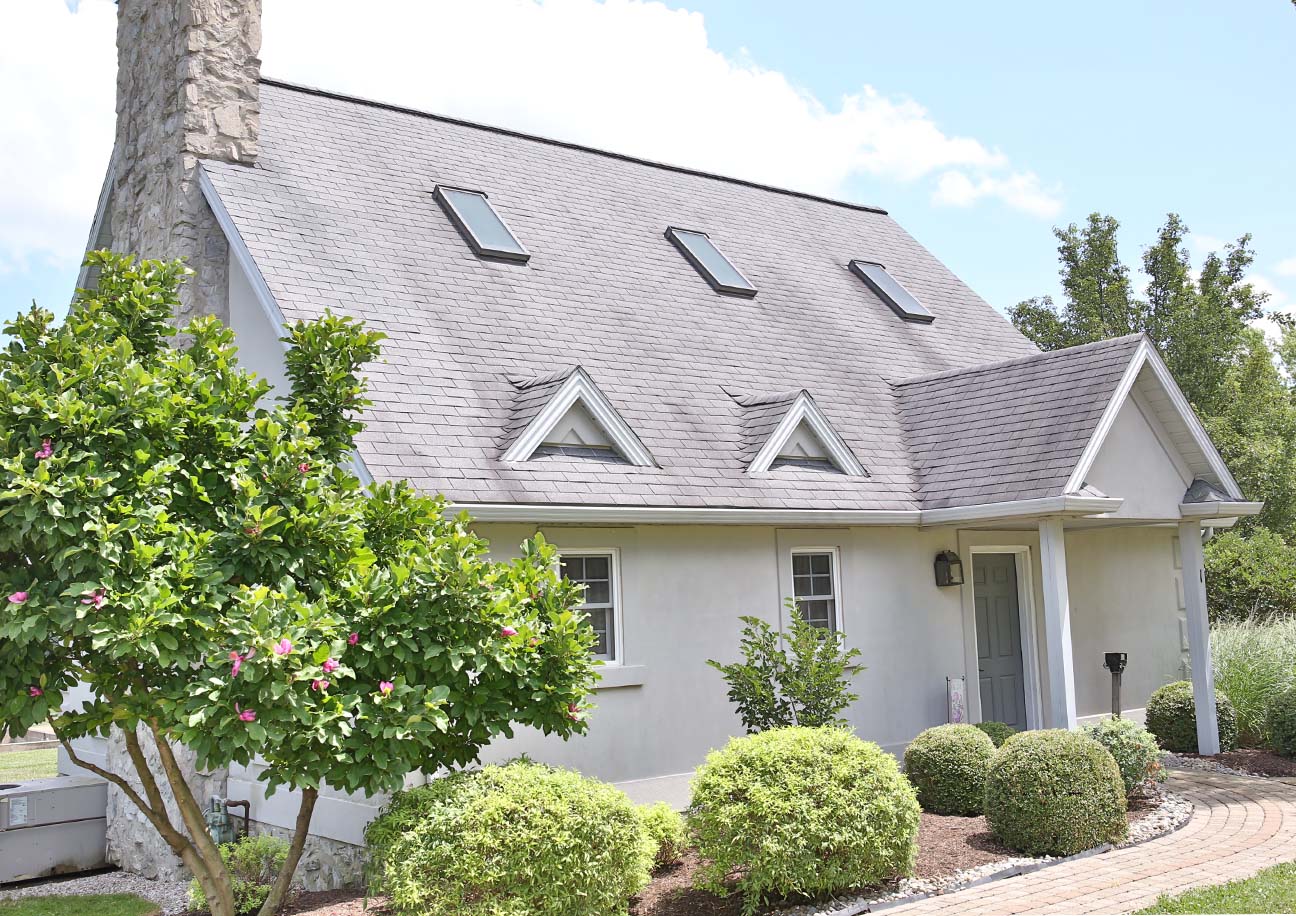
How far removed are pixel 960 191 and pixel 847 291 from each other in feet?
57.1

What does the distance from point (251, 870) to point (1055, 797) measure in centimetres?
648

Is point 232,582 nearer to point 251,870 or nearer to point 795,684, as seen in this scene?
point 251,870

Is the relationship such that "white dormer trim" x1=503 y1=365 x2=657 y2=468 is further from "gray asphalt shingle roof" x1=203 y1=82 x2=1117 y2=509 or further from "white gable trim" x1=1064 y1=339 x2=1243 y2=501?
"white gable trim" x1=1064 y1=339 x2=1243 y2=501

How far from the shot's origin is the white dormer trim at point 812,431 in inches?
465

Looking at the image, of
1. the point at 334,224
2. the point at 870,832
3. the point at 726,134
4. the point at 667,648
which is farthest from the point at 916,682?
the point at 726,134

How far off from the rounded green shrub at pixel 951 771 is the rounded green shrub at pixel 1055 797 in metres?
0.94

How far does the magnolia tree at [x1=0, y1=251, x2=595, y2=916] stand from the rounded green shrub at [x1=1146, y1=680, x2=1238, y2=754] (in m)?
9.30

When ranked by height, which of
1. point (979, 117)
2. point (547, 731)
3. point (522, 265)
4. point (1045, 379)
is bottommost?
point (547, 731)

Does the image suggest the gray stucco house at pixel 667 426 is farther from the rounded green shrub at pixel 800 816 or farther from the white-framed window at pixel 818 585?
the rounded green shrub at pixel 800 816

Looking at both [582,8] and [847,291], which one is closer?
[847,291]

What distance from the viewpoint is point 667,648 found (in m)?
10.8

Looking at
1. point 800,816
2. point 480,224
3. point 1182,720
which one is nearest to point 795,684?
point 800,816

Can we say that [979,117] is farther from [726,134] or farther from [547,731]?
[547,731]

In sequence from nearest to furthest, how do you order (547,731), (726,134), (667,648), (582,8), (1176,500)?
1. (547,731)
2. (667,648)
3. (1176,500)
4. (582,8)
5. (726,134)
